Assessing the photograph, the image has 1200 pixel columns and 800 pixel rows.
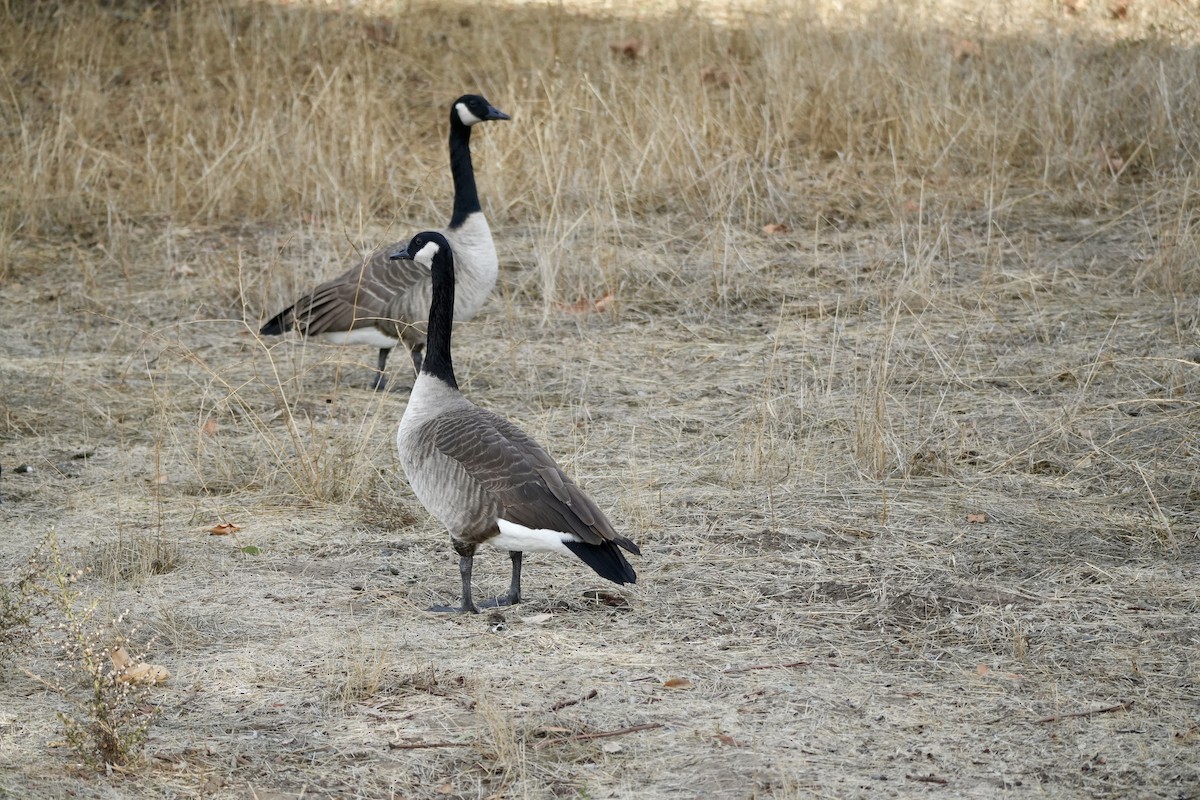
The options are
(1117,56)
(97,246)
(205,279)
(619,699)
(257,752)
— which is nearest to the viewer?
(257,752)

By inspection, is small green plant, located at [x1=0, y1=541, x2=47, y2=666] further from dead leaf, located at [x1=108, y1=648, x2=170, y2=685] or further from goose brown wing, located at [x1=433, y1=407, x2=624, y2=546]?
goose brown wing, located at [x1=433, y1=407, x2=624, y2=546]

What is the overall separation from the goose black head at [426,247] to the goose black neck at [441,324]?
0.04 meters

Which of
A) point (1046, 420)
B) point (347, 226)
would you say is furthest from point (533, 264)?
point (1046, 420)

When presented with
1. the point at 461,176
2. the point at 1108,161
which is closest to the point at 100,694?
the point at 461,176

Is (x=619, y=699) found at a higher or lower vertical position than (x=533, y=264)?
lower

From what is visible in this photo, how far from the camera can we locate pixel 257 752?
11.4 feet

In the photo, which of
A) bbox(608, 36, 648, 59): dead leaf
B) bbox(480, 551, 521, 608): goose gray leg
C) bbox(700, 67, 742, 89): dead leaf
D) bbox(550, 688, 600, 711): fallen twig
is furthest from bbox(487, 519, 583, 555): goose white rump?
bbox(608, 36, 648, 59): dead leaf

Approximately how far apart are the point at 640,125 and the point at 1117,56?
383 centimetres

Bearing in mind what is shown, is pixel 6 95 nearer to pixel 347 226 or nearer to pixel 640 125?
pixel 347 226

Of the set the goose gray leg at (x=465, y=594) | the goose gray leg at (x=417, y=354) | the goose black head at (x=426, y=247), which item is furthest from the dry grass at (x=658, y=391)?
the goose black head at (x=426, y=247)

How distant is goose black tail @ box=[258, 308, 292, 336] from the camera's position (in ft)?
23.3

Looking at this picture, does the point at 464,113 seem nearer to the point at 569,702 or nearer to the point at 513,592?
the point at 513,592

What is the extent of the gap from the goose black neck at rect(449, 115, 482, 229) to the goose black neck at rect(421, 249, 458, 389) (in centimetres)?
225

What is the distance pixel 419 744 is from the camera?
346 cm
